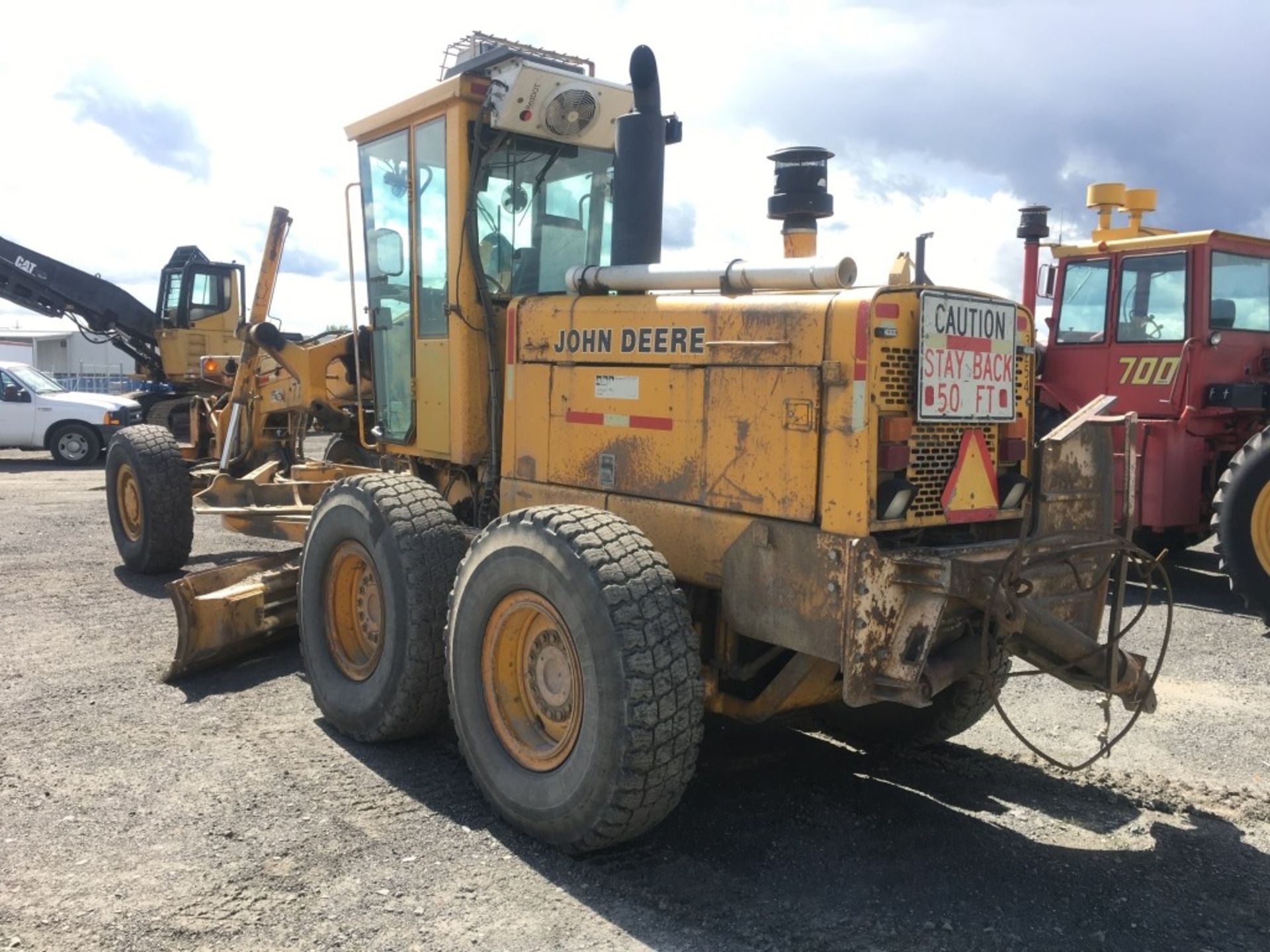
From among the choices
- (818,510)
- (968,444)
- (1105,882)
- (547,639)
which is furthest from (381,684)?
(1105,882)

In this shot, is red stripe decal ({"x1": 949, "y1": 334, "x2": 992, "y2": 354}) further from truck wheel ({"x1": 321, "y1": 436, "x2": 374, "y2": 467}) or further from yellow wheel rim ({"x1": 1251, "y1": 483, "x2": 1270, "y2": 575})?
truck wheel ({"x1": 321, "y1": 436, "x2": 374, "y2": 467})

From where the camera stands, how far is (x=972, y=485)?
391 centimetres

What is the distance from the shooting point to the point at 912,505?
12.2ft

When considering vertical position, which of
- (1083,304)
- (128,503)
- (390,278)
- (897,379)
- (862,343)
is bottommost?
(128,503)

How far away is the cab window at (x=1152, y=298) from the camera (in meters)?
8.62

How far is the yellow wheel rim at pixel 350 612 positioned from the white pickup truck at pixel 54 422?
49.0ft

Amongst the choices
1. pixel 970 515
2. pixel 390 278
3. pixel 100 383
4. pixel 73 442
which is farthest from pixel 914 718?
pixel 100 383

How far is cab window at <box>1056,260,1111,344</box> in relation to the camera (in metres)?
9.12

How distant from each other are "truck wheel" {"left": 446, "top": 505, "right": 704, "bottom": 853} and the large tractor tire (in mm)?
5457

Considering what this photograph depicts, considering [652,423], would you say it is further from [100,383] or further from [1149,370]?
[100,383]

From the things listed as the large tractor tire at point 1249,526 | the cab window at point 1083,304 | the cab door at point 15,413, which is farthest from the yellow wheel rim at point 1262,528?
the cab door at point 15,413

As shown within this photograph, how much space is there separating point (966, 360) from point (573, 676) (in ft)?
→ 5.66

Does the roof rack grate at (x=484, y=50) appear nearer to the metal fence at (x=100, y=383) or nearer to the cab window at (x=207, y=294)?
the cab window at (x=207, y=294)

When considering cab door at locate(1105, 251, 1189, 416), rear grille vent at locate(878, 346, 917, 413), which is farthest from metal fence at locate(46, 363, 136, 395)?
rear grille vent at locate(878, 346, 917, 413)
